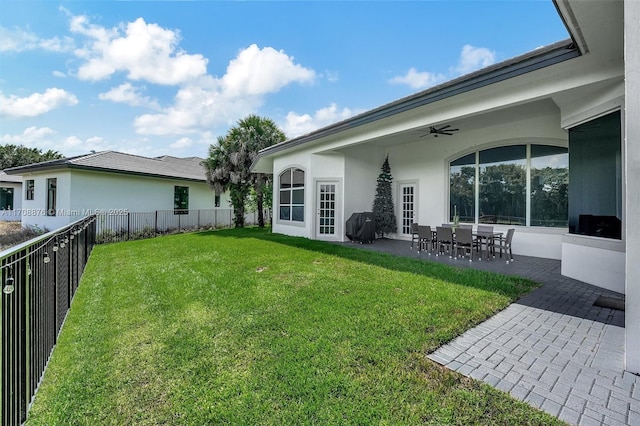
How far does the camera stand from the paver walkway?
2.20m

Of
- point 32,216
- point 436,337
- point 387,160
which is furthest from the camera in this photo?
point 32,216

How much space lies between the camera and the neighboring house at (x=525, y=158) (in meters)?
3.61

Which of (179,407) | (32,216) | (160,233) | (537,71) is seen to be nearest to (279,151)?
(160,233)

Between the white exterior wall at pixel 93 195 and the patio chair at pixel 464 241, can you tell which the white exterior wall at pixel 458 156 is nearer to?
the patio chair at pixel 464 241

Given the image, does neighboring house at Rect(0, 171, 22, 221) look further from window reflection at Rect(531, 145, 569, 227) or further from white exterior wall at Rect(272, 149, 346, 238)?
window reflection at Rect(531, 145, 569, 227)

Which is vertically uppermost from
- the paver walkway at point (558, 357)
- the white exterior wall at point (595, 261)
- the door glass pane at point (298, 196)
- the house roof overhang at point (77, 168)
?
the house roof overhang at point (77, 168)

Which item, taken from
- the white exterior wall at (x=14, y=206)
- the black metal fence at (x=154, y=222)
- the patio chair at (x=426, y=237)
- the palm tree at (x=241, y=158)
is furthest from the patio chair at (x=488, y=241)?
the white exterior wall at (x=14, y=206)

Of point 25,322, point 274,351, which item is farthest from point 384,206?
point 25,322

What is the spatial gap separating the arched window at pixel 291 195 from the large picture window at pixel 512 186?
20.0ft

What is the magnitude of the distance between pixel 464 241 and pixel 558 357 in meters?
5.13

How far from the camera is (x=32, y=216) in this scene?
48.5 ft

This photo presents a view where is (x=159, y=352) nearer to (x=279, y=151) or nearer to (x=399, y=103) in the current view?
(x=399, y=103)

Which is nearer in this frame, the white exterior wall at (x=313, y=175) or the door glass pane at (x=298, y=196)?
the white exterior wall at (x=313, y=175)

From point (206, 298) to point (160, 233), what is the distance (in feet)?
41.7
